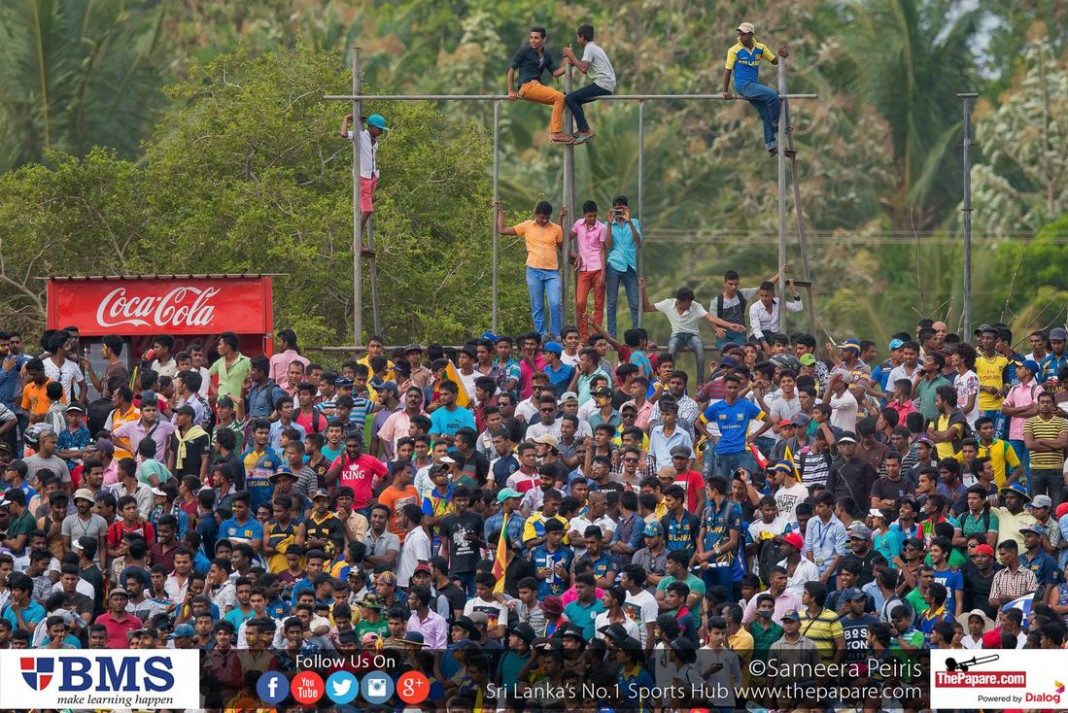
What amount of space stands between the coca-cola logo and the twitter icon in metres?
8.65

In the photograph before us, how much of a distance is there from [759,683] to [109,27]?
30312mm

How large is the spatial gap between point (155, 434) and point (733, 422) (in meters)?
6.01

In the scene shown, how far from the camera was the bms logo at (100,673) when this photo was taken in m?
19.7

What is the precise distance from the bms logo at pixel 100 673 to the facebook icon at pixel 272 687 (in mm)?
812

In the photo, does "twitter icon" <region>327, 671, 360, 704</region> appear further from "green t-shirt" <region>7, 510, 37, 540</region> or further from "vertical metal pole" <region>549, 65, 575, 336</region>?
"vertical metal pole" <region>549, 65, 575, 336</region>

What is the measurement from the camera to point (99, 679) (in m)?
19.9

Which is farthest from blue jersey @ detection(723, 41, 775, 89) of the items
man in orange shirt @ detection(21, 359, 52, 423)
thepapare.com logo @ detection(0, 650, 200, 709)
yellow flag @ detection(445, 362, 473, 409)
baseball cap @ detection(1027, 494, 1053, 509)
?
thepapare.com logo @ detection(0, 650, 200, 709)

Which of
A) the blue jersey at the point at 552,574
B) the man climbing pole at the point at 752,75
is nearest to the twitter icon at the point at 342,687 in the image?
the blue jersey at the point at 552,574

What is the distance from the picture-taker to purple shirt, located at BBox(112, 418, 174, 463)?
23984 mm

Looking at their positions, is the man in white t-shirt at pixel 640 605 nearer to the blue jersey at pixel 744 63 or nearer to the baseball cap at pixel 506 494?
the baseball cap at pixel 506 494

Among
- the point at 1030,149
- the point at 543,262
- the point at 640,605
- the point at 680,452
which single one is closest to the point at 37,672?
the point at 640,605

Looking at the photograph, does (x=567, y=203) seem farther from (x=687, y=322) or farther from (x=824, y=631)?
(x=824, y=631)

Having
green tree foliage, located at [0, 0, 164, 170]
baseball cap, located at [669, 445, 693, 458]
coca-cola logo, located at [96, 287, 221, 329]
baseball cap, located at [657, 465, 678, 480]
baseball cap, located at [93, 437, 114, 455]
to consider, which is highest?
green tree foliage, located at [0, 0, 164, 170]

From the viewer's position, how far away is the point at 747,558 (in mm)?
21750
